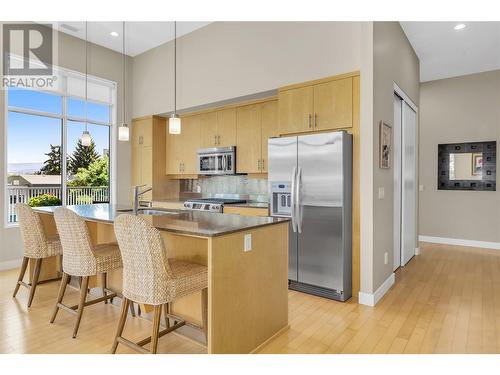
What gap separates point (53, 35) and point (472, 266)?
23.8 feet

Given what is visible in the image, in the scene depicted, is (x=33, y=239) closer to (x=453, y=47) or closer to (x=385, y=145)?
(x=385, y=145)

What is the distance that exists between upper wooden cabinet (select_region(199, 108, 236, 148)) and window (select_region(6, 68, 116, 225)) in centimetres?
187

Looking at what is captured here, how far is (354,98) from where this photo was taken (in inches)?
Result: 135

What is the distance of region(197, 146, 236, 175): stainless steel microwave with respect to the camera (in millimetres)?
4918

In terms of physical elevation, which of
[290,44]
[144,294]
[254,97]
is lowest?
[144,294]

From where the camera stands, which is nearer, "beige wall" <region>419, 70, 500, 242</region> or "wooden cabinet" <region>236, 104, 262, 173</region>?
"wooden cabinet" <region>236, 104, 262, 173</region>

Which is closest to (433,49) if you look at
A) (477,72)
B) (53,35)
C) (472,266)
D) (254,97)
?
(477,72)

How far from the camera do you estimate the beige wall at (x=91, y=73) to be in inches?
176

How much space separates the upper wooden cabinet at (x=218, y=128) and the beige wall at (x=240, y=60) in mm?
289

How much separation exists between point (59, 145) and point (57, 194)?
79 centimetres

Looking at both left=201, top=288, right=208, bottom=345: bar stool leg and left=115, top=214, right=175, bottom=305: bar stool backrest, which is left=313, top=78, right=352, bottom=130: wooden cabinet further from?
left=115, top=214, right=175, bottom=305: bar stool backrest

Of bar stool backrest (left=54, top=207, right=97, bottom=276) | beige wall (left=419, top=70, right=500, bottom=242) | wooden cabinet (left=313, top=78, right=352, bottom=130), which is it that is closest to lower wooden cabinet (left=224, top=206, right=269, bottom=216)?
wooden cabinet (left=313, top=78, right=352, bottom=130)

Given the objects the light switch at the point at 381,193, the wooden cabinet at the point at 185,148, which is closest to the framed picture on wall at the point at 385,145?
the light switch at the point at 381,193

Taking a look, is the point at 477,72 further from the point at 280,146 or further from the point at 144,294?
the point at 144,294
